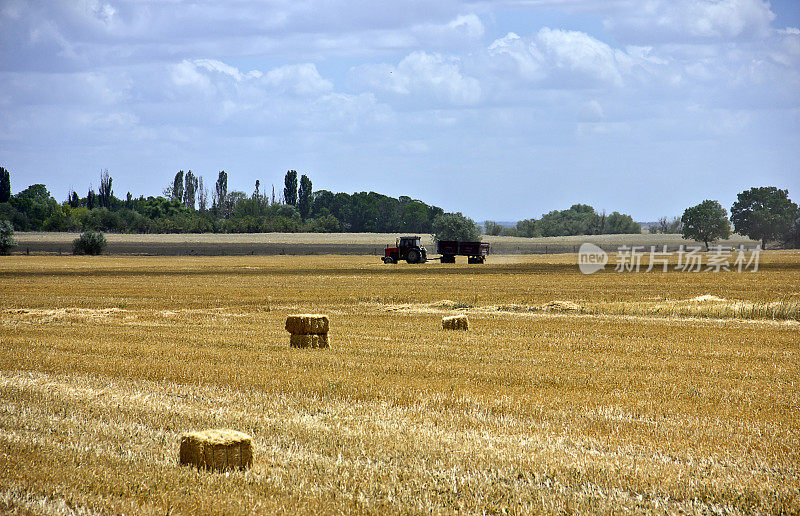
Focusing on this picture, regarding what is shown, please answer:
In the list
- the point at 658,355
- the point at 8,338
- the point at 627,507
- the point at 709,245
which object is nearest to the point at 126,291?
the point at 8,338

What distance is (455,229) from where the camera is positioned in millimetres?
120250

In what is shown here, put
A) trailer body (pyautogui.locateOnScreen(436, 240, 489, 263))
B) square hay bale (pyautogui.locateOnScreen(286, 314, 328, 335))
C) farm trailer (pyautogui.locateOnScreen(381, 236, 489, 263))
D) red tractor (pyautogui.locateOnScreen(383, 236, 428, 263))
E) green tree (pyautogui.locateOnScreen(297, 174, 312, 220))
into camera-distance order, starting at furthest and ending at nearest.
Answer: green tree (pyautogui.locateOnScreen(297, 174, 312, 220)) → trailer body (pyautogui.locateOnScreen(436, 240, 489, 263)) → farm trailer (pyautogui.locateOnScreen(381, 236, 489, 263)) → red tractor (pyautogui.locateOnScreen(383, 236, 428, 263)) → square hay bale (pyautogui.locateOnScreen(286, 314, 328, 335))

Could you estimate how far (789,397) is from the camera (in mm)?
11547

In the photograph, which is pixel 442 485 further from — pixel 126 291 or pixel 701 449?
pixel 126 291

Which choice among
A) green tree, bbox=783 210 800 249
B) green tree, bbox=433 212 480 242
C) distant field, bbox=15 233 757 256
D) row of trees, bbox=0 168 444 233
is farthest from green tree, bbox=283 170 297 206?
green tree, bbox=783 210 800 249

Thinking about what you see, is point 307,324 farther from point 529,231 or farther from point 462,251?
point 529,231

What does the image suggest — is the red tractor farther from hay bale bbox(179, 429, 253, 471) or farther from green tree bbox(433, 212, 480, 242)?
hay bale bbox(179, 429, 253, 471)

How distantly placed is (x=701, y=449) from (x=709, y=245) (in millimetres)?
161154

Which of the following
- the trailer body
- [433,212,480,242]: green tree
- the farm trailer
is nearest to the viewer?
the farm trailer

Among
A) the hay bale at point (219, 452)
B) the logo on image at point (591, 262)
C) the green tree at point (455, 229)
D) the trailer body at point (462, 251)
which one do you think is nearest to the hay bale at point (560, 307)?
the hay bale at point (219, 452)

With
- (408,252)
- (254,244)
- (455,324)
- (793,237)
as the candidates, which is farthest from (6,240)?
(793,237)

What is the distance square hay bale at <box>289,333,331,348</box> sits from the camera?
16.8 metres

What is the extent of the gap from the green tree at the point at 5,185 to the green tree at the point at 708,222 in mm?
140208

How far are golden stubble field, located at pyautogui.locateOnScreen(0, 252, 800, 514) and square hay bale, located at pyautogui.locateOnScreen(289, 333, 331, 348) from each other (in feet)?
1.29
